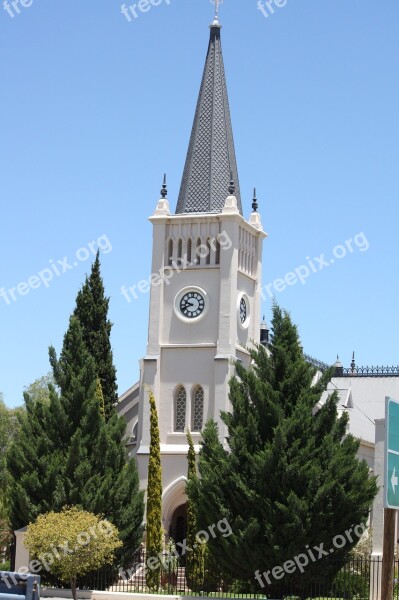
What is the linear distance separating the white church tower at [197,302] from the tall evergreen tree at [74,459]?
8.21 meters

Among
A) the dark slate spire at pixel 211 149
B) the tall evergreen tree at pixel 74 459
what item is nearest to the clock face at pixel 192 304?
the dark slate spire at pixel 211 149

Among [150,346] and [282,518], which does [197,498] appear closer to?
[282,518]

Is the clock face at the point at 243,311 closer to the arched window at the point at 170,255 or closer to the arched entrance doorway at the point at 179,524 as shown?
the arched window at the point at 170,255

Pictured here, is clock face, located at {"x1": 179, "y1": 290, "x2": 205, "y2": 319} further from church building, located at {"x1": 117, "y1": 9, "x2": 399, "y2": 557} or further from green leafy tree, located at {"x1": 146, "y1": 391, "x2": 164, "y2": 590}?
green leafy tree, located at {"x1": 146, "y1": 391, "x2": 164, "y2": 590}

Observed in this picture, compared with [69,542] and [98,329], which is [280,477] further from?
[98,329]

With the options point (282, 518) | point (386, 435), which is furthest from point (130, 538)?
point (386, 435)

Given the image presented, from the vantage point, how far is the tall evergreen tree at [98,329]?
42875 millimetres

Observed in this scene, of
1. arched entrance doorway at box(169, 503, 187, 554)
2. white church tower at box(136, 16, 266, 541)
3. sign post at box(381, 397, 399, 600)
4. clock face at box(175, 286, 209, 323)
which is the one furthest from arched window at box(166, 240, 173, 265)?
sign post at box(381, 397, 399, 600)

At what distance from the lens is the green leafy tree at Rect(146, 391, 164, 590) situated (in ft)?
115

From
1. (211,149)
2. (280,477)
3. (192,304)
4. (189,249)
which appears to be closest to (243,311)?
(192,304)

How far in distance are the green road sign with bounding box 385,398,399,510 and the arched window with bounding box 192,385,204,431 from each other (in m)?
26.6

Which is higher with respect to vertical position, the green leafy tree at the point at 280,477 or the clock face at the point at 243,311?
the clock face at the point at 243,311

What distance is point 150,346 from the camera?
155 feet

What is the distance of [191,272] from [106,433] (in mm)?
12823
